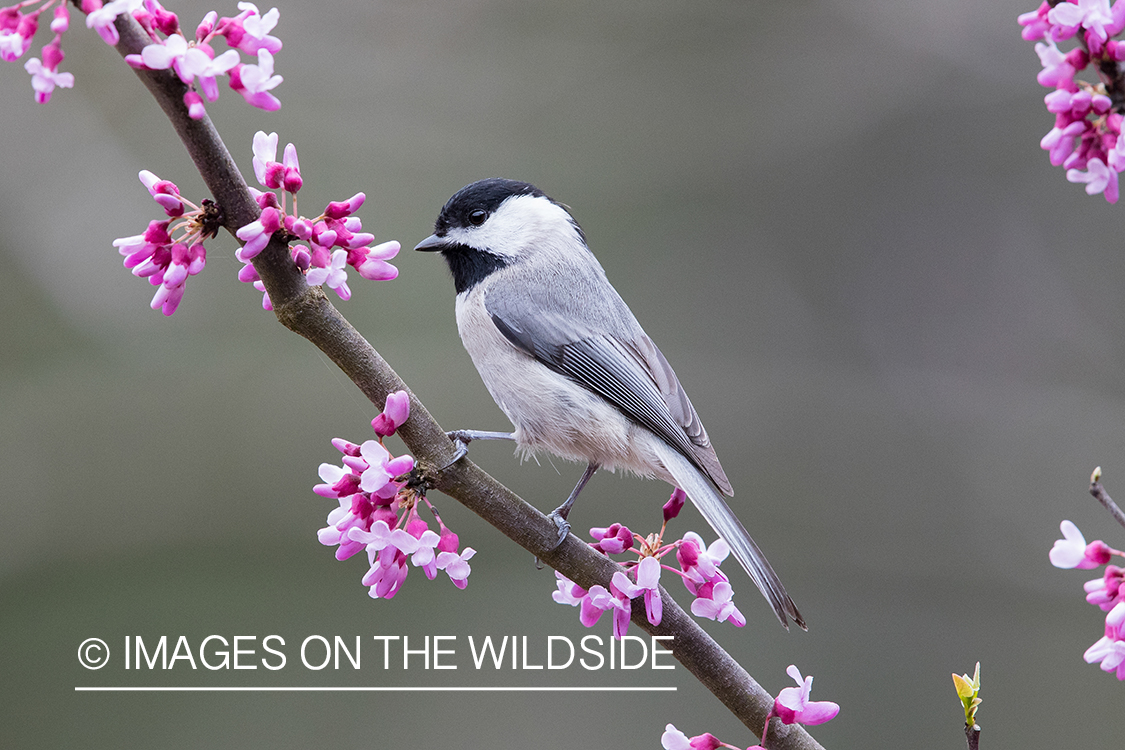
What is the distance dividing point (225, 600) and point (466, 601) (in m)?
0.95

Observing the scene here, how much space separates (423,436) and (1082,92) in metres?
0.77

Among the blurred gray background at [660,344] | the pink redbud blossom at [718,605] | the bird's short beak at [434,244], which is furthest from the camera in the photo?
the blurred gray background at [660,344]

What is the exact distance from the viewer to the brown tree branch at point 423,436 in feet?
3.49

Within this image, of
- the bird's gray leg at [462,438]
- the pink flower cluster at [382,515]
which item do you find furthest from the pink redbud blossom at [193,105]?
the bird's gray leg at [462,438]

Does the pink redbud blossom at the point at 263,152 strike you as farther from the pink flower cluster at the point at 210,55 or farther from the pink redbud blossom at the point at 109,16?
the pink redbud blossom at the point at 109,16

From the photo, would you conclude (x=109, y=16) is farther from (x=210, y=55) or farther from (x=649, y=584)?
(x=649, y=584)

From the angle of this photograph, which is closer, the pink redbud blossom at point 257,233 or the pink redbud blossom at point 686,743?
the pink redbud blossom at point 257,233

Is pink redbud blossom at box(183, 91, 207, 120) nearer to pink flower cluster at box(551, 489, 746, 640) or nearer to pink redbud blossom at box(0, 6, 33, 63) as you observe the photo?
pink redbud blossom at box(0, 6, 33, 63)

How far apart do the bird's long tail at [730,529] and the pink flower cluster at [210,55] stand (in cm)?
80

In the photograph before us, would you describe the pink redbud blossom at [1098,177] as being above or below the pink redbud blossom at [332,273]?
above

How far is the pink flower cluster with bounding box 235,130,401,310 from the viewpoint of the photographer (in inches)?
43.0

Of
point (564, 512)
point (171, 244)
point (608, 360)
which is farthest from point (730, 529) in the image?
point (171, 244)

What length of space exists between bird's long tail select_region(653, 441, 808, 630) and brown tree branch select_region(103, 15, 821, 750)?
0.12 meters

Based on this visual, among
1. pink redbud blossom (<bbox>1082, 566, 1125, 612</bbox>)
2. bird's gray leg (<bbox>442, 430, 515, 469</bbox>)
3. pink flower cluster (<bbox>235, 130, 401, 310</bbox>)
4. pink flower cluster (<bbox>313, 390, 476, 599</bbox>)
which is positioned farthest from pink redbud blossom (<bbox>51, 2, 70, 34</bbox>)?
pink redbud blossom (<bbox>1082, 566, 1125, 612</bbox>)
